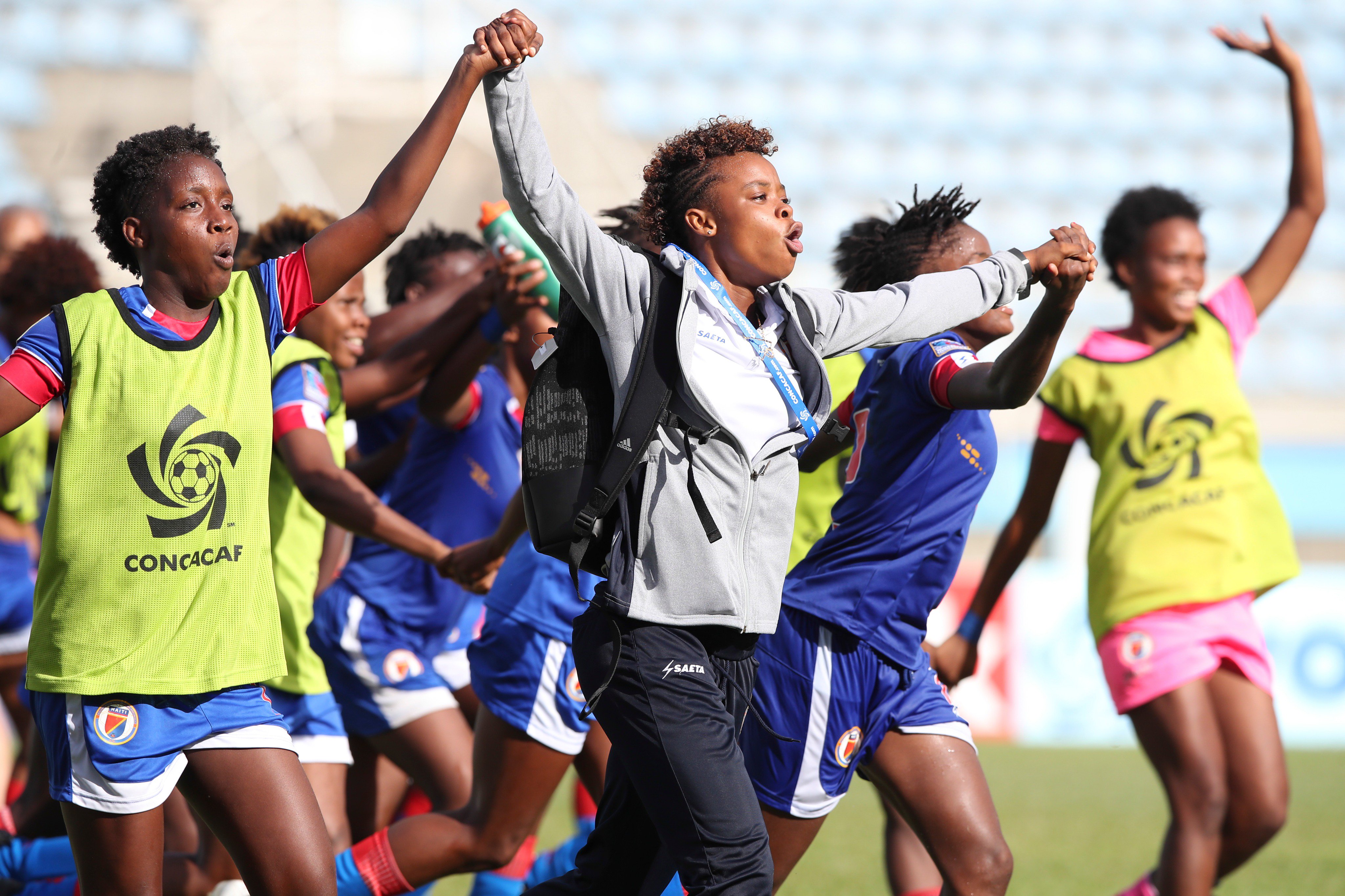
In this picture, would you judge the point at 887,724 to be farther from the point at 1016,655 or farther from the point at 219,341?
the point at 1016,655

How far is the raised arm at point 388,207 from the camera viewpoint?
310 cm

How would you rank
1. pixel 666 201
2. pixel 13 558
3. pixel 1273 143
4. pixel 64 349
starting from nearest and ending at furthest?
pixel 64 349
pixel 666 201
pixel 13 558
pixel 1273 143

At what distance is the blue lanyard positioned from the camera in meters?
3.11

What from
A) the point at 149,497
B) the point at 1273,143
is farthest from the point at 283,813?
the point at 1273,143

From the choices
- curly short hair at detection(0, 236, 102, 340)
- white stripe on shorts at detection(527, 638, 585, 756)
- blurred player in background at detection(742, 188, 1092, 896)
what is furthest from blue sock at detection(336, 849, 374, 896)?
curly short hair at detection(0, 236, 102, 340)

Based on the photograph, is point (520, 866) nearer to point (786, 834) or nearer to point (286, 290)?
point (786, 834)

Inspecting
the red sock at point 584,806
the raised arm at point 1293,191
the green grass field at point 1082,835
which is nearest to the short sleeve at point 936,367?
the raised arm at point 1293,191

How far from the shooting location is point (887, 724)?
146 inches

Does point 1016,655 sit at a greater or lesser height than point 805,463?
lesser

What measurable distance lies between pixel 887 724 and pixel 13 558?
4100 millimetres

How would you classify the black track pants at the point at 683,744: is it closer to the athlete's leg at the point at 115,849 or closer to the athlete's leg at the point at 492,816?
the athlete's leg at the point at 115,849

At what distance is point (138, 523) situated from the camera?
120 inches

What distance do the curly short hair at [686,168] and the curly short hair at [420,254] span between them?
2609 mm

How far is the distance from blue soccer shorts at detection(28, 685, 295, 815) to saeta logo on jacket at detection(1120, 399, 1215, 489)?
308 centimetres
